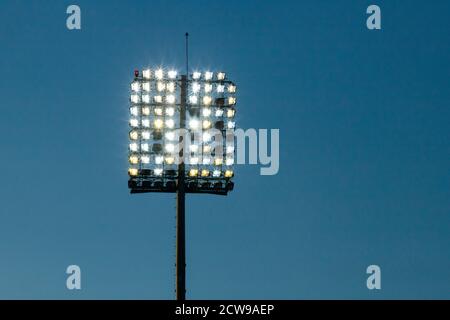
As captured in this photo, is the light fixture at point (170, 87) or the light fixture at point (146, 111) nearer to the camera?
the light fixture at point (146, 111)

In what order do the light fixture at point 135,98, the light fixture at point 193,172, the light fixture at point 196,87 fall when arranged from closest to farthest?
the light fixture at point 193,172
the light fixture at point 135,98
the light fixture at point 196,87

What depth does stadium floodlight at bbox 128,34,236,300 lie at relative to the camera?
127 ft

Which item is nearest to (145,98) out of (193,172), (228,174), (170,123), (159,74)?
(159,74)

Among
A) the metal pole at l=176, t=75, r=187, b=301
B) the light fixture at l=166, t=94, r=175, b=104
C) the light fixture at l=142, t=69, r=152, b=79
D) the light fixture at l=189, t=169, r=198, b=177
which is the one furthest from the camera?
the light fixture at l=166, t=94, r=175, b=104

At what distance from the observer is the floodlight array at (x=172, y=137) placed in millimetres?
38875

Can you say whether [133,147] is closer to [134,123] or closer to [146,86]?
[134,123]

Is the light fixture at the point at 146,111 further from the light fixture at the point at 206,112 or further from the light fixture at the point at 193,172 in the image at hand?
the light fixture at the point at 193,172

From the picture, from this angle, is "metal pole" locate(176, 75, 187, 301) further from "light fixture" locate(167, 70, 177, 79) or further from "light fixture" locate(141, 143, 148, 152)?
"light fixture" locate(167, 70, 177, 79)
